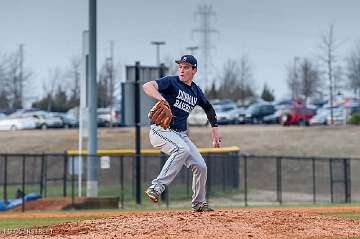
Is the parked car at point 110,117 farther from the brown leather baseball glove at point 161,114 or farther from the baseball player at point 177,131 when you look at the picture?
the brown leather baseball glove at point 161,114

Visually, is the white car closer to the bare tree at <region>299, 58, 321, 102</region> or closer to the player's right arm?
the bare tree at <region>299, 58, 321, 102</region>

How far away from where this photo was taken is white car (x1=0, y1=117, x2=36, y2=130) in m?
60.1

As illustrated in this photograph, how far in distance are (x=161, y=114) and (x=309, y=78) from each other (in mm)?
61965

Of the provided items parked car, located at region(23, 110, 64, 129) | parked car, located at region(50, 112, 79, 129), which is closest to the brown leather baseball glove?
parked car, located at region(23, 110, 64, 129)

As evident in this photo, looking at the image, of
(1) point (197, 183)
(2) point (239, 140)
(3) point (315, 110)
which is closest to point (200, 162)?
(1) point (197, 183)

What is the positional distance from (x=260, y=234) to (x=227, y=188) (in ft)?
80.8

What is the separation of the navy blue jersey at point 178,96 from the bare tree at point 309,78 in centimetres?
5979

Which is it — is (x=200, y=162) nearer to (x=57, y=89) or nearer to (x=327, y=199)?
(x=327, y=199)

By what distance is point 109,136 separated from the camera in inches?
2051

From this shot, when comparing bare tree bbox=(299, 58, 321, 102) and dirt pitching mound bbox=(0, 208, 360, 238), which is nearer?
dirt pitching mound bbox=(0, 208, 360, 238)

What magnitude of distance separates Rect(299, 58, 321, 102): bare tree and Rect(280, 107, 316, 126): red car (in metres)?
12.5

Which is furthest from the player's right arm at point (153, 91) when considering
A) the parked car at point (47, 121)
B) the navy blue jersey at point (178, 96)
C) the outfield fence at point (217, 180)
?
the parked car at point (47, 121)

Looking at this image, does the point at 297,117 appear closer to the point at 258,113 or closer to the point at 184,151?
the point at 258,113

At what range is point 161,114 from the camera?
35.1ft
